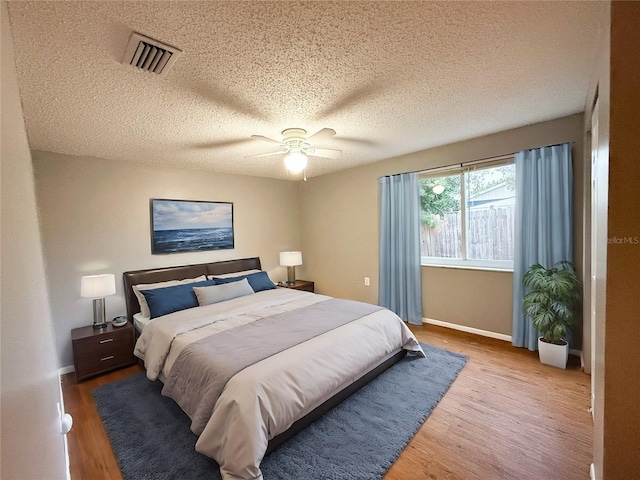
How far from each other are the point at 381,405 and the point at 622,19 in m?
2.59

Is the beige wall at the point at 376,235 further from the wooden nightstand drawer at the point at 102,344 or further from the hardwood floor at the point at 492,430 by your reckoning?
the wooden nightstand drawer at the point at 102,344

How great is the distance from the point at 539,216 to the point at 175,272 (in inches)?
174

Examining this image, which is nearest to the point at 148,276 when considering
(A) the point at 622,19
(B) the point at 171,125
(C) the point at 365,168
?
(B) the point at 171,125

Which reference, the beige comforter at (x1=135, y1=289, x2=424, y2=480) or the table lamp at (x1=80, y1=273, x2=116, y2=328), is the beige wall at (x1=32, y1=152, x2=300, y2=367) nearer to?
the table lamp at (x1=80, y1=273, x2=116, y2=328)

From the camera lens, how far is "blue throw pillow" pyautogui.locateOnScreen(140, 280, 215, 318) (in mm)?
3096

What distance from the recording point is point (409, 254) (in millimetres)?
3949

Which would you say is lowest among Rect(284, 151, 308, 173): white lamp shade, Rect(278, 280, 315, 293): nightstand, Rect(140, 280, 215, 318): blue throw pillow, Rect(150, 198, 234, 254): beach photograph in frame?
Rect(278, 280, 315, 293): nightstand

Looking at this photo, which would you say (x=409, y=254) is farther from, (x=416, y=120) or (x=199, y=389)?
(x=199, y=389)

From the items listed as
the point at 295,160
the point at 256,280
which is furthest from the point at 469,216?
the point at 256,280

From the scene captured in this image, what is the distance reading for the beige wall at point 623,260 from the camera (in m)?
1.11

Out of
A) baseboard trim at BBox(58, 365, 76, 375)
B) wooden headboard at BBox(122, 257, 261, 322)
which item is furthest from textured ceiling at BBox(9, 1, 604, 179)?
baseboard trim at BBox(58, 365, 76, 375)

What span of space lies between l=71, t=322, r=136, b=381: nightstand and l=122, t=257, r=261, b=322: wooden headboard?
34 centimetres

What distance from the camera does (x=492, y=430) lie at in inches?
77.3

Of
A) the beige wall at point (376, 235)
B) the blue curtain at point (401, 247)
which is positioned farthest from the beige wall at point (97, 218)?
the blue curtain at point (401, 247)
